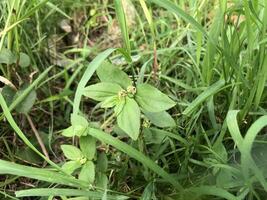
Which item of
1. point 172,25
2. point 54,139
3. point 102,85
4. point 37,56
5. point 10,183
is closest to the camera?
point 102,85

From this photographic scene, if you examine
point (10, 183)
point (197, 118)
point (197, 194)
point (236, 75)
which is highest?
point (236, 75)

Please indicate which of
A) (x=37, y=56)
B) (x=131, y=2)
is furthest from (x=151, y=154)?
(x=131, y=2)

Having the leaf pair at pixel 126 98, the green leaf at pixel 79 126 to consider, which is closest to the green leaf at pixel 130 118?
the leaf pair at pixel 126 98

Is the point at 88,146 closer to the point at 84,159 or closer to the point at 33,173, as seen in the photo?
the point at 84,159

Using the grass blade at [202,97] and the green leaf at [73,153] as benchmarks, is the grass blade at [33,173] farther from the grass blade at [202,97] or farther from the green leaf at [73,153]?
the grass blade at [202,97]

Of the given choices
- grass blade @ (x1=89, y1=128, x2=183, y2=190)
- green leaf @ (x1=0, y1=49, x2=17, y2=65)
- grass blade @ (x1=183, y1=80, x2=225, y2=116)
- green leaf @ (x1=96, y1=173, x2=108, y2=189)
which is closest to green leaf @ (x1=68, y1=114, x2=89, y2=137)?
grass blade @ (x1=89, y1=128, x2=183, y2=190)

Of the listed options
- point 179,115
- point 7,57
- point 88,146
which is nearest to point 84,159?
point 88,146

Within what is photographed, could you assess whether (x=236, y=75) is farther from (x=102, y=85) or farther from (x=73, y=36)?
(x=73, y=36)

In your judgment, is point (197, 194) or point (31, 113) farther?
point (31, 113)
